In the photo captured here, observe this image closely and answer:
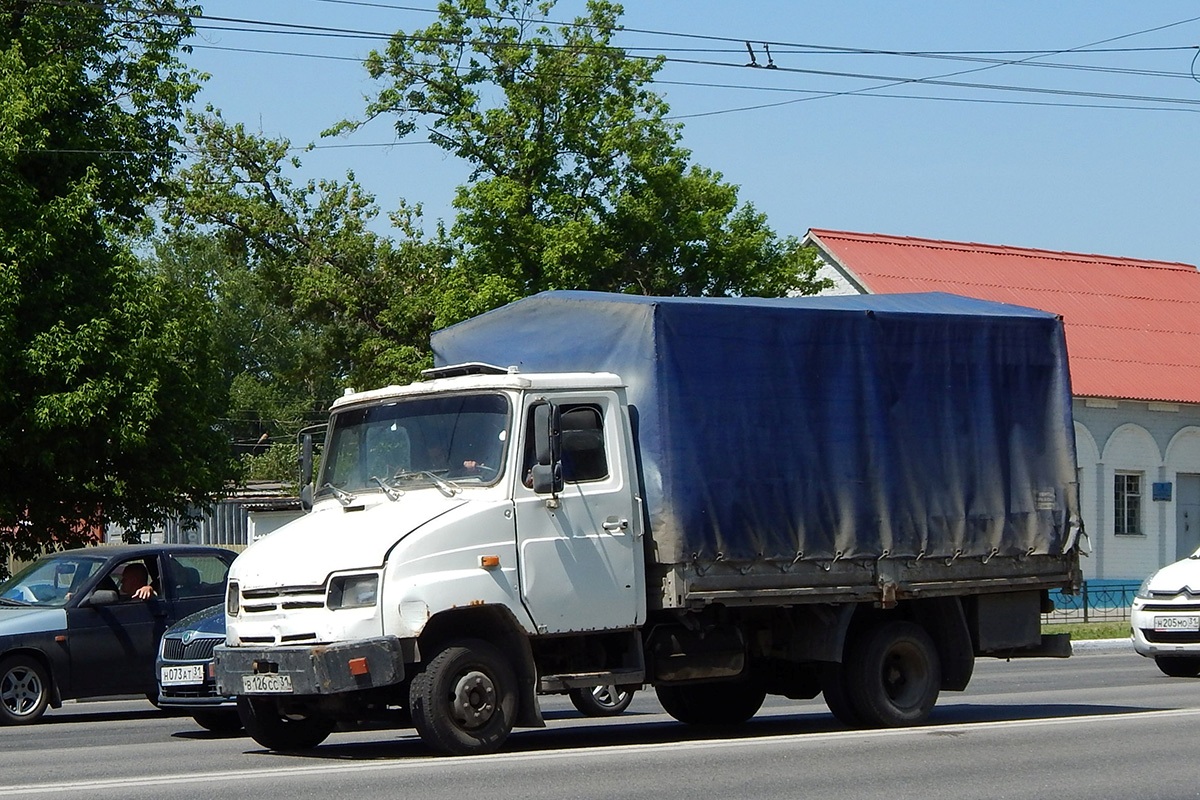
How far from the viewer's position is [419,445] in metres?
11.7

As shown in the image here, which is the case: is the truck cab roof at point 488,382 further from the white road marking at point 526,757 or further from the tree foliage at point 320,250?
the tree foliage at point 320,250

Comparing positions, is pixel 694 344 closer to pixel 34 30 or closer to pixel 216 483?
pixel 216 483

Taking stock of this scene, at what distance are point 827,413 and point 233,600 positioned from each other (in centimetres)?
454

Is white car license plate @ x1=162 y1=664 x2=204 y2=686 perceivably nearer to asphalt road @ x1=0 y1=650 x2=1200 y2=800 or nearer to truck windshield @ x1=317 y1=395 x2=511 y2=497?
asphalt road @ x1=0 y1=650 x2=1200 y2=800

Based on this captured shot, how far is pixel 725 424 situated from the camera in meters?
12.2

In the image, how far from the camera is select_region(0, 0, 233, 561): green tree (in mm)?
26203

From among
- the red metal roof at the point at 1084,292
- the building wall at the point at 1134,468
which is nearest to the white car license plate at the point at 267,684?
the red metal roof at the point at 1084,292

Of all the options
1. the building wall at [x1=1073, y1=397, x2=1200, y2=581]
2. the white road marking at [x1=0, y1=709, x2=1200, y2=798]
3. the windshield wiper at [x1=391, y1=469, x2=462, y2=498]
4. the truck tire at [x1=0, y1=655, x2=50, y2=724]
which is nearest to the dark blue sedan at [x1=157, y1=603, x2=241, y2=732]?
the truck tire at [x1=0, y1=655, x2=50, y2=724]

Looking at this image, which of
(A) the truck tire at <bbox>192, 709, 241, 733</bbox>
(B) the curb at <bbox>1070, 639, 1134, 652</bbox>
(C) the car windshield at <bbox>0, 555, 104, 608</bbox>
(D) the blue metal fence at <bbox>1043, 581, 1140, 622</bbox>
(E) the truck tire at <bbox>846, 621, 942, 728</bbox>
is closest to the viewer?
(E) the truck tire at <bbox>846, 621, 942, 728</bbox>

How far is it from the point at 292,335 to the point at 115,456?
52.0 metres

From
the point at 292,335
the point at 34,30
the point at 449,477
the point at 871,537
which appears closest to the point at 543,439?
the point at 449,477

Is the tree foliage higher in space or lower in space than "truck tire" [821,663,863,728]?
higher

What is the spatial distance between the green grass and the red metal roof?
281 inches

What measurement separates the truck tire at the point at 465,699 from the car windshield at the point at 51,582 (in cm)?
693
